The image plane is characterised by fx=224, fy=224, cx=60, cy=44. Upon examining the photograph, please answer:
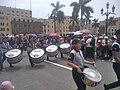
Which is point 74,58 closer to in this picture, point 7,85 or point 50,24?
point 7,85

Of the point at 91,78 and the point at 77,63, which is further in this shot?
the point at 77,63

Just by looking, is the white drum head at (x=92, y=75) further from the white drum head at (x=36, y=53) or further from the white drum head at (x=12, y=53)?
the white drum head at (x=12, y=53)

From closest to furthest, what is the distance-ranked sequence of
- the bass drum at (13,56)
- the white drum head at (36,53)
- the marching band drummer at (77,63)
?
the marching band drummer at (77,63), the bass drum at (13,56), the white drum head at (36,53)

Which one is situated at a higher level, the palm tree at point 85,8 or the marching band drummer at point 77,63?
the palm tree at point 85,8

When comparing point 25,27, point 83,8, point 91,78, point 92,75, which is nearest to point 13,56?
point 92,75

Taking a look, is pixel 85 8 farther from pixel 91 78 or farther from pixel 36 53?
pixel 91 78

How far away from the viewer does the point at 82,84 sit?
4.89m

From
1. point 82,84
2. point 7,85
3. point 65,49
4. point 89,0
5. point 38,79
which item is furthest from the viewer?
point 89,0

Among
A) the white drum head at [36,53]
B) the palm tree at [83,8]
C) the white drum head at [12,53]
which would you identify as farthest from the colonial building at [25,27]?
the white drum head at [36,53]

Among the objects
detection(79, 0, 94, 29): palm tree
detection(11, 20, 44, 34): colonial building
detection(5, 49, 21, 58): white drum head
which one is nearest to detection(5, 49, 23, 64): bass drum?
detection(5, 49, 21, 58): white drum head

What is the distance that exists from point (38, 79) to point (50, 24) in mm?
94220

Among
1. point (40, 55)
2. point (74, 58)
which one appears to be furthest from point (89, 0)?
point (74, 58)

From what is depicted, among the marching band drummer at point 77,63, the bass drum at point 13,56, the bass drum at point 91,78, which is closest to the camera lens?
the bass drum at point 91,78

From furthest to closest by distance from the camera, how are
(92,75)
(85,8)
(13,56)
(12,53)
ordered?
(85,8), (12,53), (13,56), (92,75)
